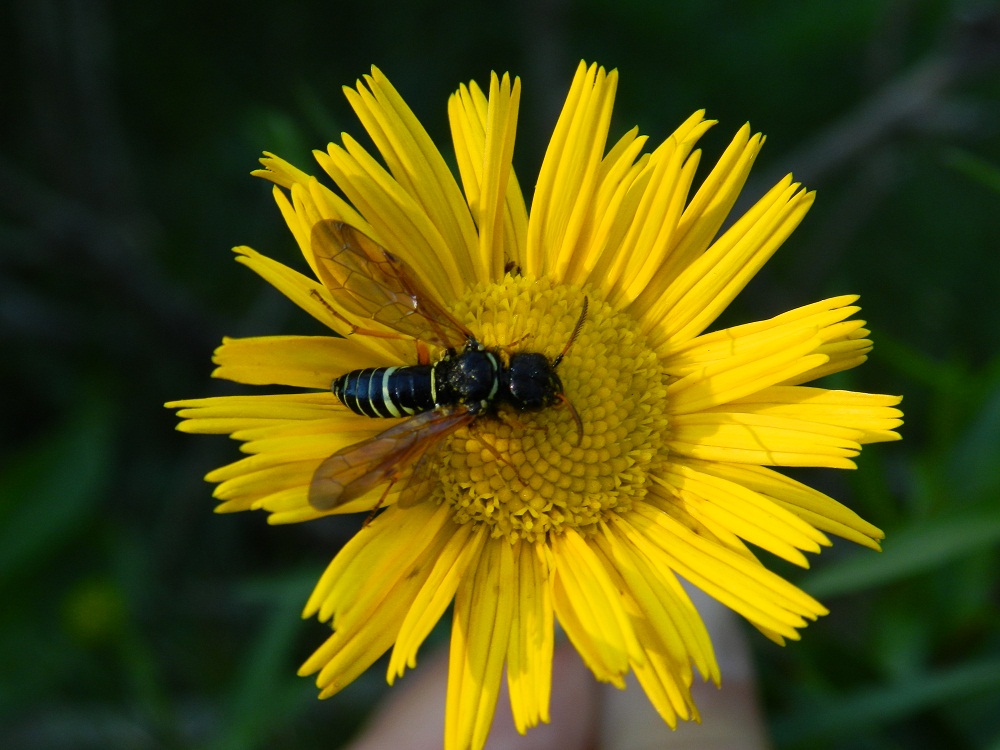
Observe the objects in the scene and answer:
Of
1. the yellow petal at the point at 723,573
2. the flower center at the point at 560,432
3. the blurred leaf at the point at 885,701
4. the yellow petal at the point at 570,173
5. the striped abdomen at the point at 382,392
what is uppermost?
the yellow petal at the point at 570,173

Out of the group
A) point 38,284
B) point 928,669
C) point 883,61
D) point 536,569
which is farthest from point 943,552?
point 38,284

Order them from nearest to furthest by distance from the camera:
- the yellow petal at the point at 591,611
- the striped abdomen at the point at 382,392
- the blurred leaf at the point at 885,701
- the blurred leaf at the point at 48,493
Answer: the yellow petal at the point at 591,611 → the striped abdomen at the point at 382,392 → the blurred leaf at the point at 885,701 → the blurred leaf at the point at 48,493

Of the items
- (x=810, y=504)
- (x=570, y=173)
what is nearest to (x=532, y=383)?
(x=570, y=173)

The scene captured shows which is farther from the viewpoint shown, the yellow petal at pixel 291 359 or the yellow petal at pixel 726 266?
the yellow petal at pixel 726 266

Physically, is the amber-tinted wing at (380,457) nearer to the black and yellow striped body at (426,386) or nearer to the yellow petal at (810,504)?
the black and yellow striped body at (426,386)

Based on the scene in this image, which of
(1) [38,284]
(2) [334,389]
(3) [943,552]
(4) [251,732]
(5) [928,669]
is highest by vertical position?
(1) [38,284]

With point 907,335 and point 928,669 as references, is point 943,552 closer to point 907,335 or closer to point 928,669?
point 928,669

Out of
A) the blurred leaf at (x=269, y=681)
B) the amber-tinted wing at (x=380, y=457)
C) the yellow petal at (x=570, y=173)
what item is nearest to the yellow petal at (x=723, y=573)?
the amber-tinted wing at (x=380, y=457)
